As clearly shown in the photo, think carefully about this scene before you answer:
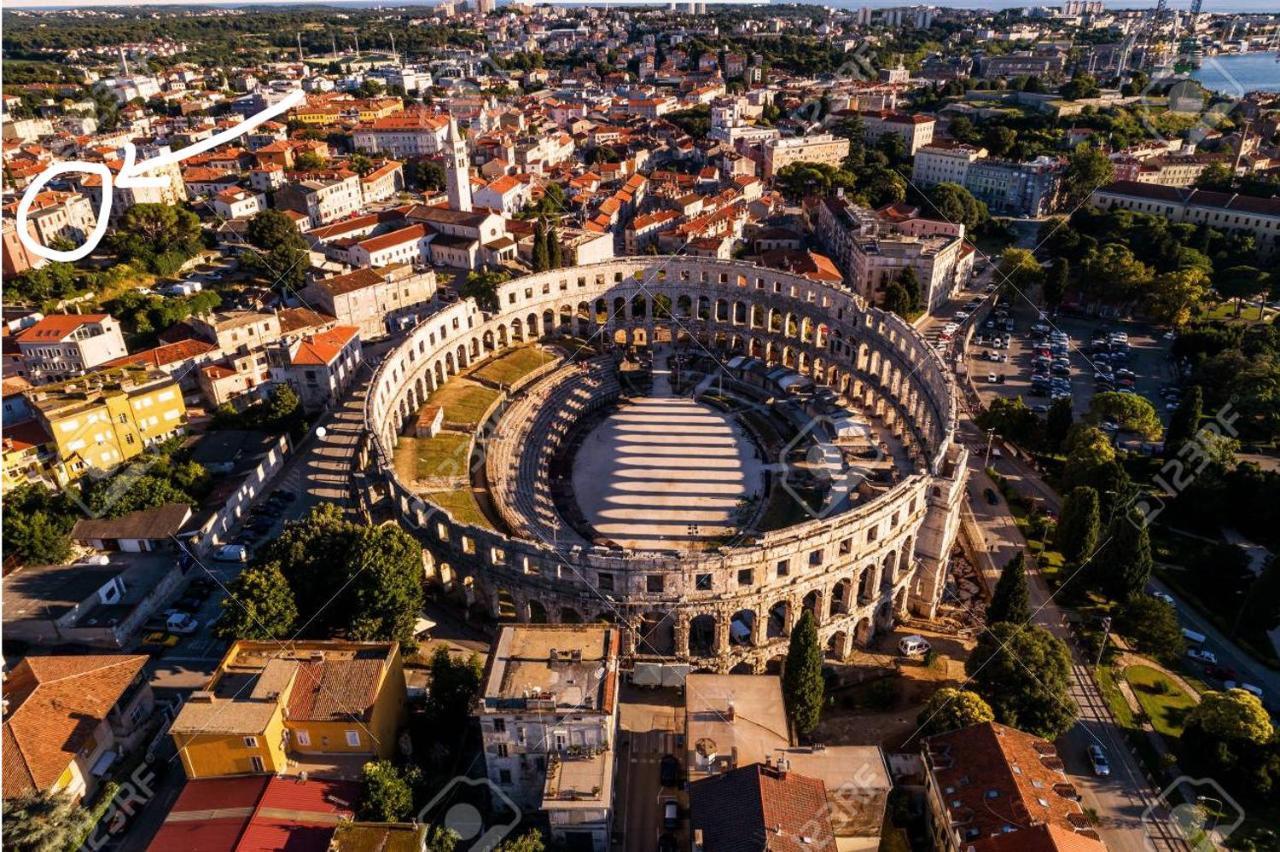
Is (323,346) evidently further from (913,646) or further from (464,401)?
(913,646)

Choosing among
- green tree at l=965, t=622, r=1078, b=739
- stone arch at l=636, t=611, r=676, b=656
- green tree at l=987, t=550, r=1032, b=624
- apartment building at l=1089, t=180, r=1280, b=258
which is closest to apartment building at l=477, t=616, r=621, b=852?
stone arch at l=636, t=611, r=676, b=656

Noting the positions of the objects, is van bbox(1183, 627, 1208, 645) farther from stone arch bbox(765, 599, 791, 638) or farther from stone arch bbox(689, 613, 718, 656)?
stone arch bbox(689, 613, 718, 656)

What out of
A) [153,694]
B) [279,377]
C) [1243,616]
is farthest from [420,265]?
[1243,616]

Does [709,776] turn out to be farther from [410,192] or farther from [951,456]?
[410,192]

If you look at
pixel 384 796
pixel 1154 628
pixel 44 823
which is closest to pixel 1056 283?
pixel 1154 628

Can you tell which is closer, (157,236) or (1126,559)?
(1126,559)
